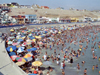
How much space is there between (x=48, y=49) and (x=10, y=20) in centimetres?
2653

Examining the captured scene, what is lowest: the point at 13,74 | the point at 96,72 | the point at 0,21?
the point at 96,72

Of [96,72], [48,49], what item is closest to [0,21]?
[48,49]

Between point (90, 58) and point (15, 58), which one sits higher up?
point (15, 58)

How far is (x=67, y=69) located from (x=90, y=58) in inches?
197

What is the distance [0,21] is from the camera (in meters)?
37.2

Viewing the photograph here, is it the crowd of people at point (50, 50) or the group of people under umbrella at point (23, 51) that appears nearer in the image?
the group of people under umbrella at point (23, 51)

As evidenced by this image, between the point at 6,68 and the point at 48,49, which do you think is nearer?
the point at 6,68

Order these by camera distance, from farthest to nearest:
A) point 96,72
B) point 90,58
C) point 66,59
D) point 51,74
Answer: point 90,58
point 66,59
point 96,72
point 51,74

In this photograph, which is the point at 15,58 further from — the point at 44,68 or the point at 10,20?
the point at 10,20

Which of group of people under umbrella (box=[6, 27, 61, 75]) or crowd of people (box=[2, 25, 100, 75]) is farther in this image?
crowd of people (box=[2, 25, 100, 75])

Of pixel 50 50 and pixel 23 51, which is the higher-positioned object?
pixel 23 51

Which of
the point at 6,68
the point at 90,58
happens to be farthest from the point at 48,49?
the point at 6,68

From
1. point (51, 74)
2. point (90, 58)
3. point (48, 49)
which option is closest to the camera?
point (51, 74)

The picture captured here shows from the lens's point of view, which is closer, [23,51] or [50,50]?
[23,51]
